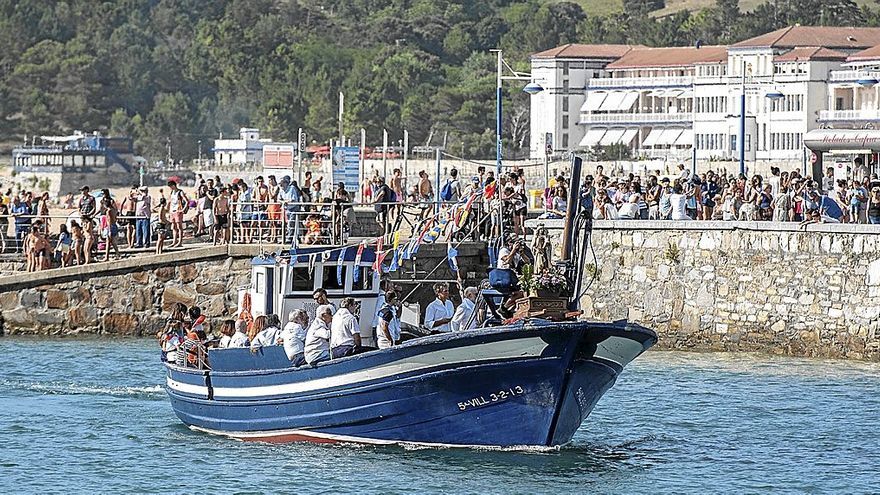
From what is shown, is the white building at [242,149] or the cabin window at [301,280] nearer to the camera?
the cabin window at [301,280]

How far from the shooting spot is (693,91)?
12850cm

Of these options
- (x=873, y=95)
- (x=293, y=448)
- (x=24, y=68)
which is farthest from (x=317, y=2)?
(x=293, y=448)

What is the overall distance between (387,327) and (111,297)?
1431 cm

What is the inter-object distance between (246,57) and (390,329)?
134m

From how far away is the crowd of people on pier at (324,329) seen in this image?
23.1 m

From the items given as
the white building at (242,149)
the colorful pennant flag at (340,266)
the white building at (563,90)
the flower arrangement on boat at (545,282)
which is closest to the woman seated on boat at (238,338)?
the colorful pennant flag at (340,266)

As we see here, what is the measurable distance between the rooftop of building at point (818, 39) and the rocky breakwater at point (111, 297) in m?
92.7

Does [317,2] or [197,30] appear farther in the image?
[317,2]

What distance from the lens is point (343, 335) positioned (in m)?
23.0

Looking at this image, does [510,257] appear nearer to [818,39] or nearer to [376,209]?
[376,209]

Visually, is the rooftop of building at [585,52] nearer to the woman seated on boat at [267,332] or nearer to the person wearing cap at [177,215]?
the person wearing cap at [177,215]

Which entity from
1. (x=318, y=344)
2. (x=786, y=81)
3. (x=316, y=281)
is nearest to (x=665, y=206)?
(x=316, y=281)

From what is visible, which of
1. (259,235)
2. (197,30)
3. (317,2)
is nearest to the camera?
(259,235)

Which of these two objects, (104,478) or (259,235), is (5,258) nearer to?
(259,235)
